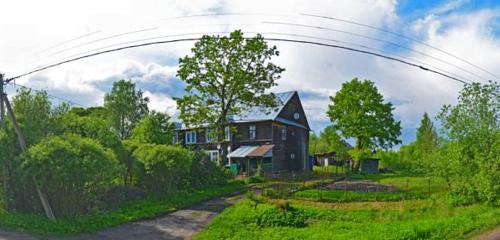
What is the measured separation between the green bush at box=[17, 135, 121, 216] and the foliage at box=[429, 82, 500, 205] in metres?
14.8

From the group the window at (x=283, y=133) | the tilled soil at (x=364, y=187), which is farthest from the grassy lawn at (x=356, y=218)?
the window at (x=283, y=133)

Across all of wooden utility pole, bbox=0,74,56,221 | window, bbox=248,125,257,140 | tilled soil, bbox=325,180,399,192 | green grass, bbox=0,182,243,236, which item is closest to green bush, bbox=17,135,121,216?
wooden utility pole, bbox=0,74,56,221

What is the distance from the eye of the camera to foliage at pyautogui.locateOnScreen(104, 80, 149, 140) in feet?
164

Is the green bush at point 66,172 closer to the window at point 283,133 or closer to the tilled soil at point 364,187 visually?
the tilled soil at point 364,187

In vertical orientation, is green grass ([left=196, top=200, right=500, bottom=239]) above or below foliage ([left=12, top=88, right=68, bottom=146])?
below

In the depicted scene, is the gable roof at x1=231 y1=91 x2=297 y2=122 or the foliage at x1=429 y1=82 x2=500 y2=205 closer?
the foliage at x1=429 y1=82 x2=500 y2=205

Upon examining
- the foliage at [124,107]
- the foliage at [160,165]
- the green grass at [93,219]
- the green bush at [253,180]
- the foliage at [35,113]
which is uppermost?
the foliage at [124,107]

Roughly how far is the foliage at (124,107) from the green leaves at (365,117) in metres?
22.1

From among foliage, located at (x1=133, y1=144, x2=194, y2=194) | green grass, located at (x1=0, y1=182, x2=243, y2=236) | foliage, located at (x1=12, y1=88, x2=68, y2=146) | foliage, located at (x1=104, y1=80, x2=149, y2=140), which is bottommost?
green grass, located at (x1=0, y1=182, x2=243, y2=236)

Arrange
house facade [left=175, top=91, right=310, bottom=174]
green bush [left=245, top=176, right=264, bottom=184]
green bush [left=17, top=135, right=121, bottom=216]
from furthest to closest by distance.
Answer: house facade [left=175, top=91, right=310, bottom=174], green bush [left=245, top=176, right=264, bottom=184], green bush [left=17, top=135, right=121, bottom=216]

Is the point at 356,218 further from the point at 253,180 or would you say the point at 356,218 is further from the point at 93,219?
the point at 253,180

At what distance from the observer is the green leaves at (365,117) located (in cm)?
4503

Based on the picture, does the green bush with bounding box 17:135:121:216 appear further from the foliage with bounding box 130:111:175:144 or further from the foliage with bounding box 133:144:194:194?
the foliage with bounding box 130:111:175:144

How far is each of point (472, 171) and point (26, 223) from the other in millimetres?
18278
